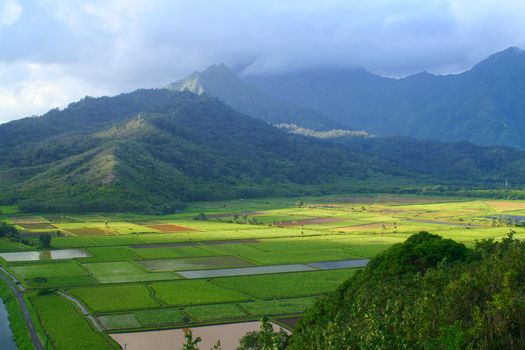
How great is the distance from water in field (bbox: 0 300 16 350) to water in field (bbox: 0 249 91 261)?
22.3 m

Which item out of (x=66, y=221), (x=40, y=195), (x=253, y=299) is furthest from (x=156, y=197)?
(x=253, y=299)

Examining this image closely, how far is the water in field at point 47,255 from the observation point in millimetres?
69875

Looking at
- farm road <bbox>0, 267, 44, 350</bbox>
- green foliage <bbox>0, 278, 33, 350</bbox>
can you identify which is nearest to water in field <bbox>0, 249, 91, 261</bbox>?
farm road <bbox>0, 267, 44, 350</bbox>

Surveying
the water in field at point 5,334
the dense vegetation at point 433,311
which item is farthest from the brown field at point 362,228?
the water in field at point 5,334

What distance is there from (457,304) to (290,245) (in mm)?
56531

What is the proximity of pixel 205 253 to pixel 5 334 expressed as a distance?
34.4 metres

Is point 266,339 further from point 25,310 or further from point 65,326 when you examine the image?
point 25,310

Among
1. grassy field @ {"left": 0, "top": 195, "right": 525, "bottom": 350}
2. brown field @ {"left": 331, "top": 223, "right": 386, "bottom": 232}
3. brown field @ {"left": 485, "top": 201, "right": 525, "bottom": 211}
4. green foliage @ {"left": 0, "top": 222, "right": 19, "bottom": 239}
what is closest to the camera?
grassy field @ {"left": 0, "top": 195, "right": 525, "bottom": 350}

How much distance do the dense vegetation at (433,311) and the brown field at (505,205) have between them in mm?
103585

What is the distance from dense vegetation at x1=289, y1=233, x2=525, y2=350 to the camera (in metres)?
21.3

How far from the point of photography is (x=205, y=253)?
245ft

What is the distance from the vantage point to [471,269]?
103ft

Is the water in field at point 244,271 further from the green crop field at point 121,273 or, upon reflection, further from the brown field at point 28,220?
the brown field at point 28,220

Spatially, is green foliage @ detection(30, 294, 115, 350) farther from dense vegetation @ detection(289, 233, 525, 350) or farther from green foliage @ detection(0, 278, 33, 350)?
dense vegetation @ detection(289, 233, 525, 350)
